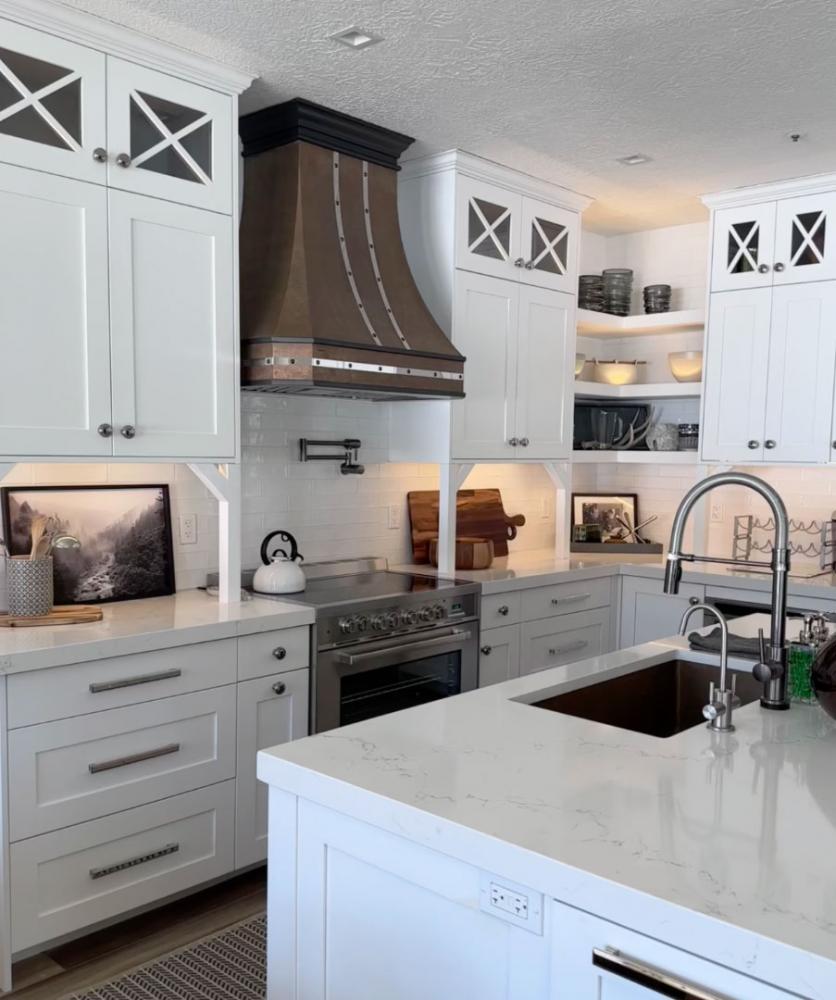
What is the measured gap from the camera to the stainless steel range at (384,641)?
322 centimetres

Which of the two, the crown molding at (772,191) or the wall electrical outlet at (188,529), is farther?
the crown molding at (772,191)

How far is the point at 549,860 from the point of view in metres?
1.24

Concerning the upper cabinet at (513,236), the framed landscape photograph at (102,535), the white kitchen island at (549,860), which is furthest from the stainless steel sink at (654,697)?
the upper cabinet at (513,236)

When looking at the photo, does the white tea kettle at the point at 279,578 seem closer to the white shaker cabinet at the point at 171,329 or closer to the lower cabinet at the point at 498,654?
the white shaker cabinet at the point at 171,329

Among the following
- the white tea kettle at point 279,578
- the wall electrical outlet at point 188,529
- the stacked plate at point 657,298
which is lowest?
the white tea kettle at point 279,578

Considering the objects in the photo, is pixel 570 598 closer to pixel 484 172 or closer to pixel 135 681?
pixel 484 172

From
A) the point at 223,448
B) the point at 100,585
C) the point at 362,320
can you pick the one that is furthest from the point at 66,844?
the point at 362,320

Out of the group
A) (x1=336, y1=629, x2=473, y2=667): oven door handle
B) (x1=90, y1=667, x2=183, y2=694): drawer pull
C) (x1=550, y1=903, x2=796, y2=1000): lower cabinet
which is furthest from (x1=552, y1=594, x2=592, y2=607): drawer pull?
(x1=550, y1=903, x2=796, y2=1000): lower cabinet

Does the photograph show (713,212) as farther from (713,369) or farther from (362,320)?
(362,320)

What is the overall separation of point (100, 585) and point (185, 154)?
1.45 meters

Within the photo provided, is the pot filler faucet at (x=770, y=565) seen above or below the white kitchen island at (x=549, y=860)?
above

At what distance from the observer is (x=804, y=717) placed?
1917 millimetres

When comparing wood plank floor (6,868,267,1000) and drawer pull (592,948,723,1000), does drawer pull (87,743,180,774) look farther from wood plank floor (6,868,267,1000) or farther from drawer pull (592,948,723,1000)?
drawer pull (592,948,723,1000)

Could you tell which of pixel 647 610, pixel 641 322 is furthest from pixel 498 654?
pixel 641 322
